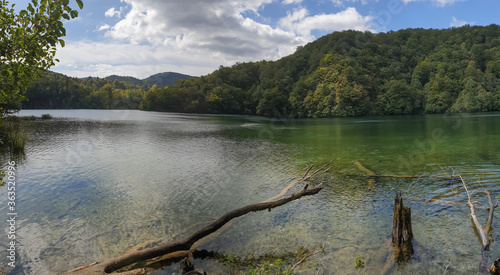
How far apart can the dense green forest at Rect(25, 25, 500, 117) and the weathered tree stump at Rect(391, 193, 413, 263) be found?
9391cm

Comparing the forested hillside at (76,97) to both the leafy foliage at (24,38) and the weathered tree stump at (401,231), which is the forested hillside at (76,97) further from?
the weathered tree stump at (401,231)

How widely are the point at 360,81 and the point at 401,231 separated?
110m

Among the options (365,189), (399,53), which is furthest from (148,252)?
(399,53)

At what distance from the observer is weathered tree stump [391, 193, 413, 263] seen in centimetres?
678

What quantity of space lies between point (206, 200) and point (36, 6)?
29.7ft

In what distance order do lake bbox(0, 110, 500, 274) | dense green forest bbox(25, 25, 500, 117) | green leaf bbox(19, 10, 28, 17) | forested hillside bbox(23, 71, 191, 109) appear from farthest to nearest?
forested hillside bbox(23, 71, 191, 109) → dense green forest bbox(25, 25, 500, 117) → lake bbox(0, 110, 500, 274) → green leaf bbox(19, 10, 28, 17)

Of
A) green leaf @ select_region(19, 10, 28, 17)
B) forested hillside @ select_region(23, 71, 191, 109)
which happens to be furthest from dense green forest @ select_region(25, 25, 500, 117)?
green leaf @ select_region(19, 10, 28, 17)

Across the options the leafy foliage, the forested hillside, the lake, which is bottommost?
the lake

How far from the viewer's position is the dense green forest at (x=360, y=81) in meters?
96.4

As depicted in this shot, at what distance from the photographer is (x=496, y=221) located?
27.7ft

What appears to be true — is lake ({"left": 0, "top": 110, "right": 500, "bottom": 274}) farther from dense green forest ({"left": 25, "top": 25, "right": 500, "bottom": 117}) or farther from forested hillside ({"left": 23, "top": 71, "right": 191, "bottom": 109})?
forested hillside ({"left": 23, "top": 71, "right": 191, "bottom": 109})

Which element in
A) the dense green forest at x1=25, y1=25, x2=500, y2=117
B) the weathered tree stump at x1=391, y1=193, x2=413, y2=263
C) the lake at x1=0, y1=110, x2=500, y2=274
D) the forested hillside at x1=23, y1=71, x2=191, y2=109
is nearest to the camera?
the weathered tree stump at x1=391, y1=193, x2=413, y2=263

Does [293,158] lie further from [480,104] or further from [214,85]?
[214,85]

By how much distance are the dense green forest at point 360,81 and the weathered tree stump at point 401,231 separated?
308 ft
